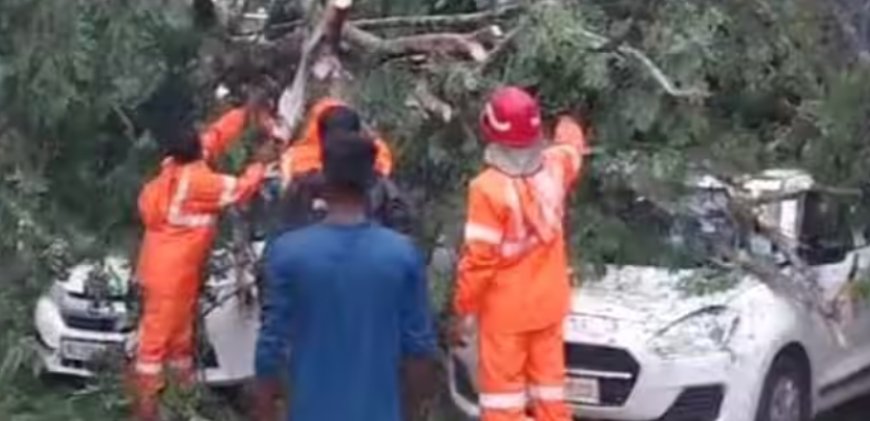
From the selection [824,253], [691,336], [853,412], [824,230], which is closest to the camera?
[691,336]

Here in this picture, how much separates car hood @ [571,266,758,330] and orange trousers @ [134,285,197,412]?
145 centimetres

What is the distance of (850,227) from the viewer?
919 cm

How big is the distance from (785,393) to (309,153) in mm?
2399

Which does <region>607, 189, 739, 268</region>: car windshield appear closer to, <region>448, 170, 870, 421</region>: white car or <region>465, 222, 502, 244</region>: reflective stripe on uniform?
<region>448, 170, 870, 421</region>: white car

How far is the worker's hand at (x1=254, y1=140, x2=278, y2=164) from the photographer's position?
8766mm

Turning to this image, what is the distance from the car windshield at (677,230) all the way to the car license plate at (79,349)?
239cm

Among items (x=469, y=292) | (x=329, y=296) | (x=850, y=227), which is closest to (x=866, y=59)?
(x=850, y=227)

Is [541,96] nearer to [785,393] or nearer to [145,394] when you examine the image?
[145,394]

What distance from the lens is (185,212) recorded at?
934 cm

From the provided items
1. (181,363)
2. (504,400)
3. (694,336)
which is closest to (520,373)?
(504,400)

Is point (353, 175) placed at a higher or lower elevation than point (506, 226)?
higher

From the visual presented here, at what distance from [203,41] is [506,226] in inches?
50.0

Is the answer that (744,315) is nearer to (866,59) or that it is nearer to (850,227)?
(850,227)

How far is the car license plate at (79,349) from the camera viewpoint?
9969 millimetres
